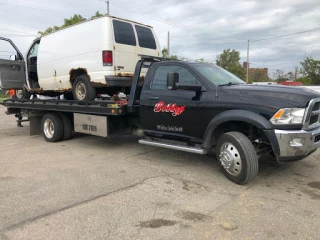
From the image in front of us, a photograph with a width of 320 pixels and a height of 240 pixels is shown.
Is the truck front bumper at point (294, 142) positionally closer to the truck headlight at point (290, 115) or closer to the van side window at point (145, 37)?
the truck headlight at point (290, 115)

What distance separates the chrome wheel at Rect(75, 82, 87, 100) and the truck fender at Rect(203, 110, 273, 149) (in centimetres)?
375

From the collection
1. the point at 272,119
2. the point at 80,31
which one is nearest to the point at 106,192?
the point at 272,119

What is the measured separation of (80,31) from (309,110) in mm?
5468

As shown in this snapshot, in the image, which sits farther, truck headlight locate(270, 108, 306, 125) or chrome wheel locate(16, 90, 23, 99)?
chrome wheel locate(16, 90, 23, 99)

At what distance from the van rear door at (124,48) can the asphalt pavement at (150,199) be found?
207 cm

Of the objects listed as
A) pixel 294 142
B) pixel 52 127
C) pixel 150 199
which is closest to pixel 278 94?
pixel 294 142

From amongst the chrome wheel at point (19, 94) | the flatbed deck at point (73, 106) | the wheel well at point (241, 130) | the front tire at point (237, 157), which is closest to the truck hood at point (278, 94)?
the wheel well at point (241, 130)

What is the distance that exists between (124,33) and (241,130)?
3708 millimetres

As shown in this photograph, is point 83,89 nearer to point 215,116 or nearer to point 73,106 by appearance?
point 73,106

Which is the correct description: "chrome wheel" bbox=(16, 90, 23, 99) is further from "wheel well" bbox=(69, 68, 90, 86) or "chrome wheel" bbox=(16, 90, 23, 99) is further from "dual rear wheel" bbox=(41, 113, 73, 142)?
"wheel well" bbox=(69, 68, 90, 86)

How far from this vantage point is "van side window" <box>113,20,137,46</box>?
679 centimetres

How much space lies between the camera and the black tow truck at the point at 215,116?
165 inches

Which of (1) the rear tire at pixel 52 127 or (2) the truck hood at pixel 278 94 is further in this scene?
(1) the rear tire at pixel 52 127

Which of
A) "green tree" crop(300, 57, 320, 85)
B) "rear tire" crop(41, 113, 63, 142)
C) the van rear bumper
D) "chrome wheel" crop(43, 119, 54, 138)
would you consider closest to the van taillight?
the van rear bumper
